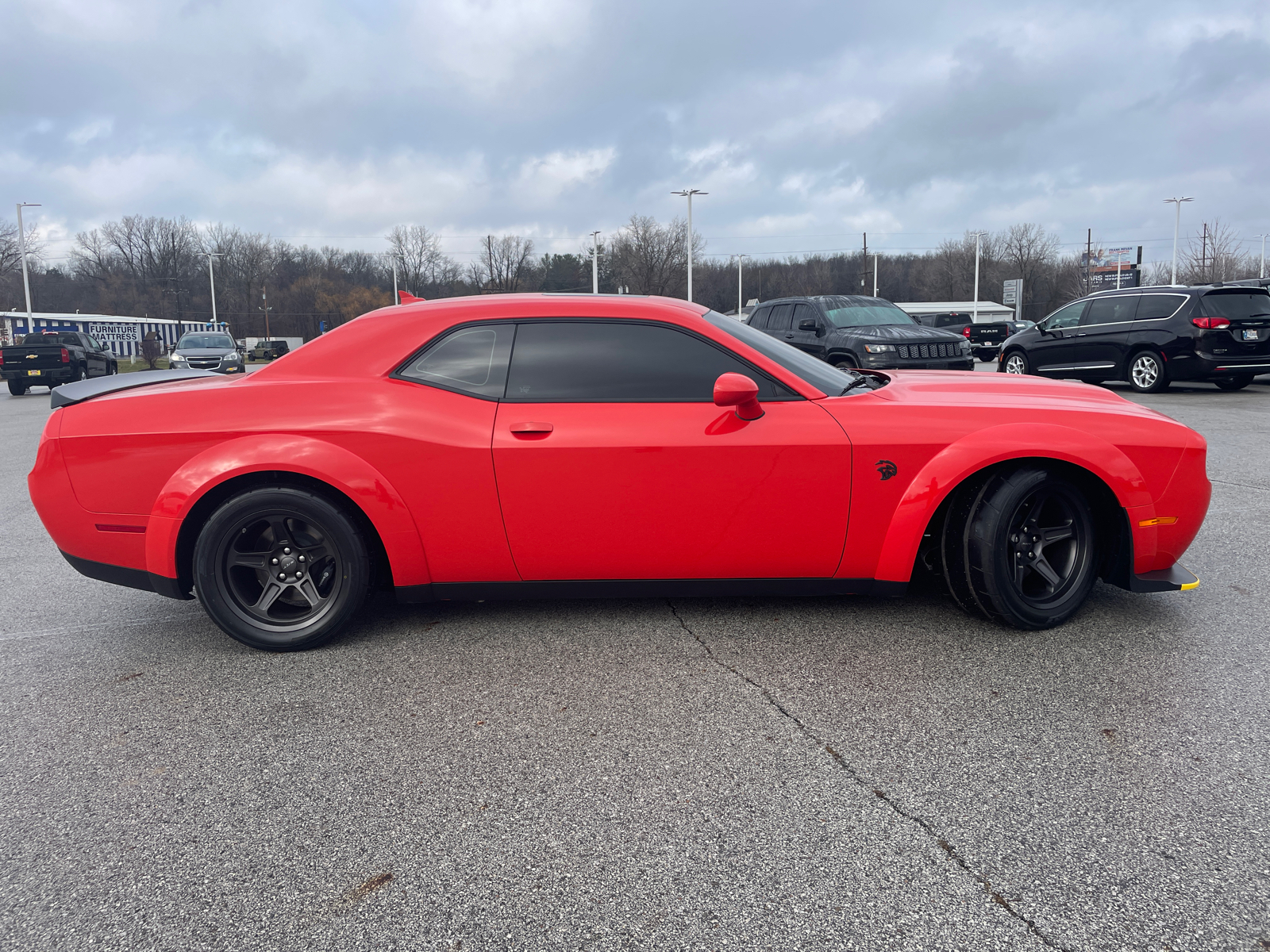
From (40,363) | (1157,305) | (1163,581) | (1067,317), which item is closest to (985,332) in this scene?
(1067,317)

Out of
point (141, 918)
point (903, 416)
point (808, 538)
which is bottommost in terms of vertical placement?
point (141, 918)

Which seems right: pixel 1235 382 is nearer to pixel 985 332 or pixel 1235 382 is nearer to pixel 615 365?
pixel 615 365

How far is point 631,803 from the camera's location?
2420 mm

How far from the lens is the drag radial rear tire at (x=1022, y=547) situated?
11.5 ft

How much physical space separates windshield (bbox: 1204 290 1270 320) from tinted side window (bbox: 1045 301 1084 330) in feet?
6.36

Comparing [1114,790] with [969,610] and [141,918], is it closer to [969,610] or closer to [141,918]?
[969,610]

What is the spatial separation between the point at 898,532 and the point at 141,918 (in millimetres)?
2829

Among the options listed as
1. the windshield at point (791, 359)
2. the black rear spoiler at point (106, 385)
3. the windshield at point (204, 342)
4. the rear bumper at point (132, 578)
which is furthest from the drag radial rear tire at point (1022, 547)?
the windshield at point (204, 342)

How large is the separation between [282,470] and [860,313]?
36.3 ft

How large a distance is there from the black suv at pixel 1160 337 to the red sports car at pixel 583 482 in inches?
466

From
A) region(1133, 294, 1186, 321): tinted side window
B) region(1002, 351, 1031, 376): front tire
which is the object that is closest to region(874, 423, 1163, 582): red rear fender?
region(1133, 294, 1186, 321): tinted side window

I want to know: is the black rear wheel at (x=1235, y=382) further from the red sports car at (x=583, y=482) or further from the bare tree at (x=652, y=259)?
the bare tree at (x=652, y=259)

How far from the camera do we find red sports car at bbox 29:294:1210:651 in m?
3.47

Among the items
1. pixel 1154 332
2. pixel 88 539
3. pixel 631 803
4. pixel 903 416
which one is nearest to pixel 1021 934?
pixel 631 803
